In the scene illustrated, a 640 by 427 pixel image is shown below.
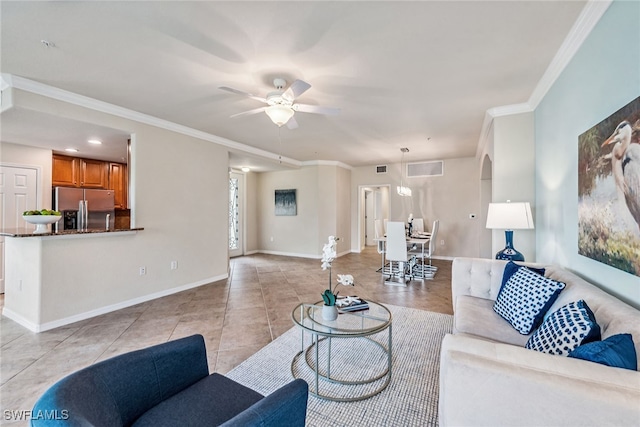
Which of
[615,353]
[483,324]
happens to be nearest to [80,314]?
[483,324]

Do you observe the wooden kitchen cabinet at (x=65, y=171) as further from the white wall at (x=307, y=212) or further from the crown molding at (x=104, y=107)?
the white wall at (x=307, y=212)

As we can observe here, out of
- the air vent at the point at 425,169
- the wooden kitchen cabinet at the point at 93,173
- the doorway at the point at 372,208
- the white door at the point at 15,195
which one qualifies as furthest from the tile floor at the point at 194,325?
the doorway at the point at 372,208

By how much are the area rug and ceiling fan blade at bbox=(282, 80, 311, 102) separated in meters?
2.29

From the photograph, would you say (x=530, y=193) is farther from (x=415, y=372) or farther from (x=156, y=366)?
(x=156, y=366)

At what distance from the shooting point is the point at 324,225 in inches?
285

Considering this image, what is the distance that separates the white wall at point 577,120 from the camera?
154cm

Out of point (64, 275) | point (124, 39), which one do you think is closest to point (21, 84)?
point (124, 39)

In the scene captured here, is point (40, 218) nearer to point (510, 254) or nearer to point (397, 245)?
point (397, 245)

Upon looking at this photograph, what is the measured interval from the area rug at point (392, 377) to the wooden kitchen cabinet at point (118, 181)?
4935 mm

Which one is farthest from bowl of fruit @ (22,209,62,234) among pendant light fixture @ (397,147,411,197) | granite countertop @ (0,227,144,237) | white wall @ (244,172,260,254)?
pendant light fixture @ (397,147,411,197)

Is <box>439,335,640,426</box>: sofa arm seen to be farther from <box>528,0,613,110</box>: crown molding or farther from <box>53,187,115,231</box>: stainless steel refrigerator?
<box>53,187,115,231</box>: stainless steel refrigerator

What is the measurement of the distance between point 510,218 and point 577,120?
1.06m

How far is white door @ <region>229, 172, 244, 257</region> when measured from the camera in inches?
295

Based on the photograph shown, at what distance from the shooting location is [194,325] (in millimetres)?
3023
